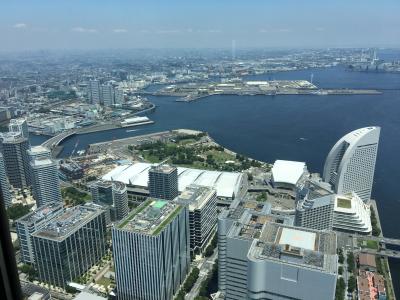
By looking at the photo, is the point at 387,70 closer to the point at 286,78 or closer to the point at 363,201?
the point at 286,78

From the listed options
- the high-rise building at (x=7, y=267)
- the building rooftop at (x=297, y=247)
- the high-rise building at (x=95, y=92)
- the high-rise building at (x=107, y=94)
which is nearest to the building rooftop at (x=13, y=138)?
the building rooftop at (x=297, y=247)

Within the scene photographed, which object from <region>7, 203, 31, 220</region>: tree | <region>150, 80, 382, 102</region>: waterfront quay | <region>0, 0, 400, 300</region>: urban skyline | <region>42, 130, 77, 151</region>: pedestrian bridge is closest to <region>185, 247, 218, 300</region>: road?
<region>0, 0, 400, 300</region>: urban skyline

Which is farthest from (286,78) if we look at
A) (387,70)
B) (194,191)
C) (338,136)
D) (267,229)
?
(267,229)

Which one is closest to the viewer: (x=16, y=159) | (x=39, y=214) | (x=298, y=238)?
(x=298, y=238)

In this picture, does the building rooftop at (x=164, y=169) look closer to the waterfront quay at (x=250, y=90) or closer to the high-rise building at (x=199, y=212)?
the high-rise building at (x=199, y=212)

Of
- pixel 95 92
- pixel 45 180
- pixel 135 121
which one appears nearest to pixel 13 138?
pixel 45 180

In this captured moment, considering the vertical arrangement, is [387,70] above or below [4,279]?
below

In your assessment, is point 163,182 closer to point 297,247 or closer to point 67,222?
point 67,222
